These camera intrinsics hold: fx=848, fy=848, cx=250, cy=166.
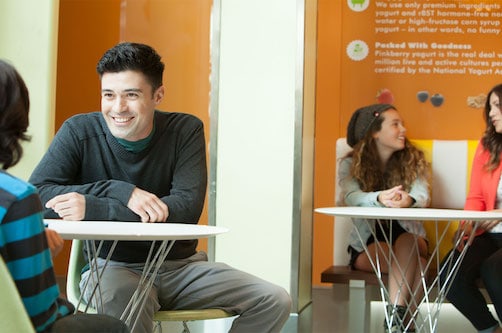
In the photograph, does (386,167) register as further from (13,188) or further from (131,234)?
(13,188)

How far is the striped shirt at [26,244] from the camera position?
181 cm

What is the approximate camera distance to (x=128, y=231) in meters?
2.46

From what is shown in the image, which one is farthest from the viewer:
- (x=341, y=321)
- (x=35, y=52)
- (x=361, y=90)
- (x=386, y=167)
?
(x=361, y=90)

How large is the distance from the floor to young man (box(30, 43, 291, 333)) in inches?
62.8

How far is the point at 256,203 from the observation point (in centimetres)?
509

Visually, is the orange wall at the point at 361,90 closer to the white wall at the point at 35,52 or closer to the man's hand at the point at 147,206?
the white wall at the point at 35,52

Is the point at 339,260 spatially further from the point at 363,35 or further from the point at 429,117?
the point at 363,35

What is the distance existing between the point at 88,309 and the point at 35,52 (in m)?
2.34

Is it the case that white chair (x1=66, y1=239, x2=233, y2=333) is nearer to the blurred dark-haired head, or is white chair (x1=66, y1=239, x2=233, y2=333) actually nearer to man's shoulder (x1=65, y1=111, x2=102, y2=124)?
man's shoulder (x1=65, y1=111, x2=102, y2=124)

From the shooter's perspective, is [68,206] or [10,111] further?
[68,206]

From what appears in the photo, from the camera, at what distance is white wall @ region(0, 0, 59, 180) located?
→ 4930 millimetres

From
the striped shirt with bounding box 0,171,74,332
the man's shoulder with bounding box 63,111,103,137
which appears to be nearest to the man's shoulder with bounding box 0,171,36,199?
the striped shirt with bounding box 0,171,74,332

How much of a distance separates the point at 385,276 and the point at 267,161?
0.97m

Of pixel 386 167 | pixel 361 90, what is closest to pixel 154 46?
pixel 361 90
